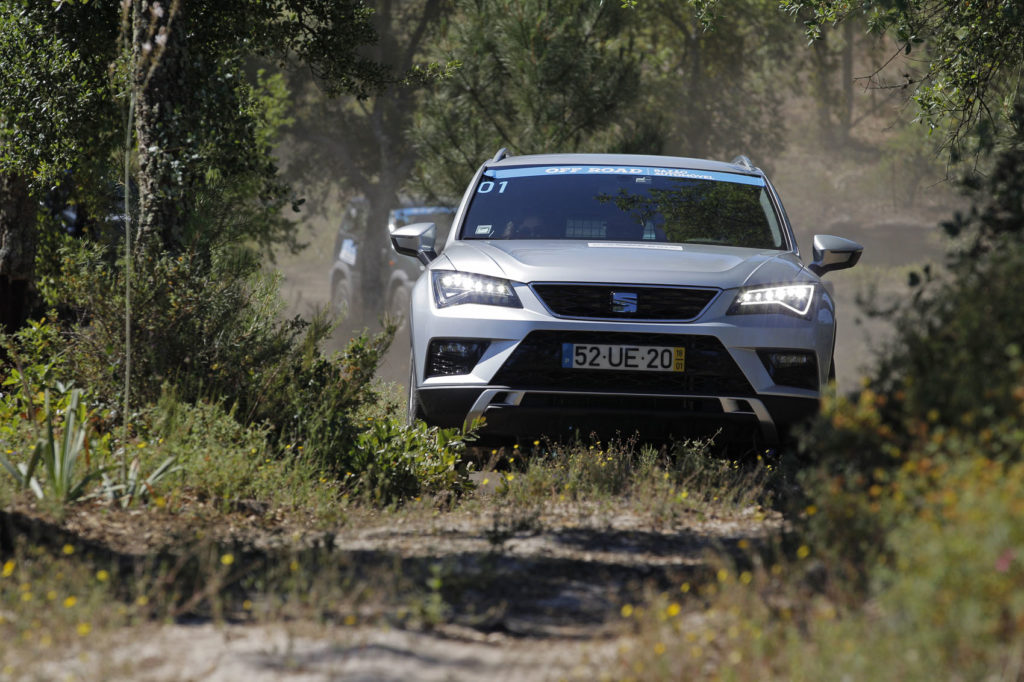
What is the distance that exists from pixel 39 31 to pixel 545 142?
26.1ft

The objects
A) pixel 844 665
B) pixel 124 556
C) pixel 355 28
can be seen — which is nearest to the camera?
pixel 844 665

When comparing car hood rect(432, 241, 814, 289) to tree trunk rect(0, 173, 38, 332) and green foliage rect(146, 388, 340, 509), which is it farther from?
tree trunk rect(0, 173, 38, 332)

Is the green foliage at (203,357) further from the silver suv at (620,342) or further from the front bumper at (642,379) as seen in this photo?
the front bumper at (642,379)

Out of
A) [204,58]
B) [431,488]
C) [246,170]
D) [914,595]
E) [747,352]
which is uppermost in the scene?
[204,58]

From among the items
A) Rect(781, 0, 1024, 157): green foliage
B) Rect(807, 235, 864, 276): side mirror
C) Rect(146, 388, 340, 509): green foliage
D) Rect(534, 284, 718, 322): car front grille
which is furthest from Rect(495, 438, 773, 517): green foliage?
Rect(781, 0, 1024, 157): green foliage

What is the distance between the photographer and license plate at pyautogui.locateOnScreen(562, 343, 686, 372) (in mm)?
5809

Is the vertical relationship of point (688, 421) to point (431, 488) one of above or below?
above

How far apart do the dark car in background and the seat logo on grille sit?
7.69 m

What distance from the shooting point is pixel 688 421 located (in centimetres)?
583

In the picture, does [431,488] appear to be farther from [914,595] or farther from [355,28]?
[355,28]

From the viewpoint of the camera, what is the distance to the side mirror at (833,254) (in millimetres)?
6672

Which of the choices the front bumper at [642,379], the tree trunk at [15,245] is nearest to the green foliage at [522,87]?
the tree trunk at [15,245]

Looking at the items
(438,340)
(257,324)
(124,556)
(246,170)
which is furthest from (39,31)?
(124,556)

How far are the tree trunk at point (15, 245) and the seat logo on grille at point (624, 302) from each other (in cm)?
610
